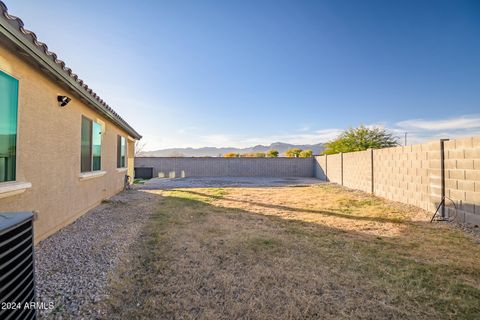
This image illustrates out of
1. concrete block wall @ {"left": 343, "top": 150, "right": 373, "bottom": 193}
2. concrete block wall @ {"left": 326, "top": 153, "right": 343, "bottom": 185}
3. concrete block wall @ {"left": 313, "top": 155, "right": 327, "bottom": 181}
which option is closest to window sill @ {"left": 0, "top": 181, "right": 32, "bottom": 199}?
concrete block wall @ {"left": 343, "top": 150, "right": 373, "bottom": 193}

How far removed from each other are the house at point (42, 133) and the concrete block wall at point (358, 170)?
1033cm

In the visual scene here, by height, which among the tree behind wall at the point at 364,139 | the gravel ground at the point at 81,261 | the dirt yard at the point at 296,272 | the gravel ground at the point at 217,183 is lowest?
the gravel ground at the point at 217,183

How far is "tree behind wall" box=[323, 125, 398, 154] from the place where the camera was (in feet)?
61.1

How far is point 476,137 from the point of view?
4.88 metres

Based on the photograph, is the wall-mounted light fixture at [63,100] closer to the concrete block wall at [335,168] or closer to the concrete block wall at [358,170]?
the concrete block wall at [358,170]

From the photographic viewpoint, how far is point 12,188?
9.49 ft

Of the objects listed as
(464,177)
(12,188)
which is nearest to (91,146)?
(12,188)

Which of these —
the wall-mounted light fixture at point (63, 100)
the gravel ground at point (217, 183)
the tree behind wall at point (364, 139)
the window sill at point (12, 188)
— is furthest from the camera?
the tree behind wall at point (364, 139)

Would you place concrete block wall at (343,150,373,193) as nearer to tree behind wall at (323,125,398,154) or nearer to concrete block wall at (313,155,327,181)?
concrete block wall at (313,155,327,181)

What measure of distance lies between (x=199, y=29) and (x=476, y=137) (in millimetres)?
8521

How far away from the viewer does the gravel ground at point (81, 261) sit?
2.24 m

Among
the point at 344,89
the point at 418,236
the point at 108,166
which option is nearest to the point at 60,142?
the point at 108,166

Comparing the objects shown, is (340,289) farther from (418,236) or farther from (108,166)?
(108,166)

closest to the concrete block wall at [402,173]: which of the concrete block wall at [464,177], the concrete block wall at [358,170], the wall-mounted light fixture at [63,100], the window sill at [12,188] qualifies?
the concrete block wall at [358,170]
